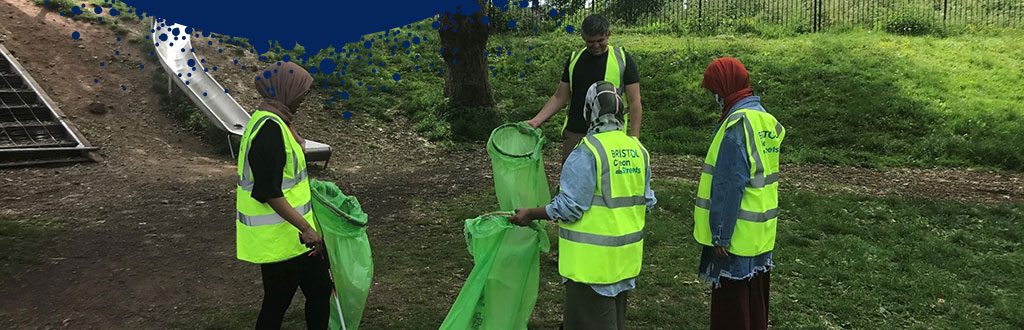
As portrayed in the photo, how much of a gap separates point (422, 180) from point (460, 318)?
18.0 ft

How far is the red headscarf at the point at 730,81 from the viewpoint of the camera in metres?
3.14

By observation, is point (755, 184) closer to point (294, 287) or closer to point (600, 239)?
point (600, 239)

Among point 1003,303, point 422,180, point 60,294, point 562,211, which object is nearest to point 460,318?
point 562,211

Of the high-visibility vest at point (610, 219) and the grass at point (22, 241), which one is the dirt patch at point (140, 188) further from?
the high-visibility vest at point (610, 219)

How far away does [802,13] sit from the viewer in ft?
52.8

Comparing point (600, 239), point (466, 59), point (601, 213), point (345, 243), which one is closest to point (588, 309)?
point (600, 239)

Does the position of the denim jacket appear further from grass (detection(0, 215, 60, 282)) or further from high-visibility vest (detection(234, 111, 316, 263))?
grass (detection(0, 215, 60, 282))

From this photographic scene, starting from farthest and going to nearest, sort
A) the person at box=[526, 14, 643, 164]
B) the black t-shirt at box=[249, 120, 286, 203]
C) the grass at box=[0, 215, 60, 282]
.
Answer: the grass at box=[0, 215, 60, 282]
the person at box=[526, 14, 643, 164]
the black t-shirt at box=[249, 120, 286, 203]

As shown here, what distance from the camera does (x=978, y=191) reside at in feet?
25.2

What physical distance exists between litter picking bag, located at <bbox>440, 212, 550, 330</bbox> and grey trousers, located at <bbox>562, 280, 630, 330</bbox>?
0.34m

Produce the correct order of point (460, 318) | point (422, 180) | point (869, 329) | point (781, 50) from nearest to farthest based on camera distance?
point (460, 318)
point (869, 329)
point (422, 180)
point (781, 50)

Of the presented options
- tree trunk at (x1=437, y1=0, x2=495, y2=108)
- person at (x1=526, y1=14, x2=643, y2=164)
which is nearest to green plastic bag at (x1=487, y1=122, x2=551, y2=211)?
person at (x1=526, y1=14, x2=643, y2=164)

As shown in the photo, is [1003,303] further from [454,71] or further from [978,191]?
[454,71]

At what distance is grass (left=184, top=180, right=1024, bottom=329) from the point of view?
4309mm
